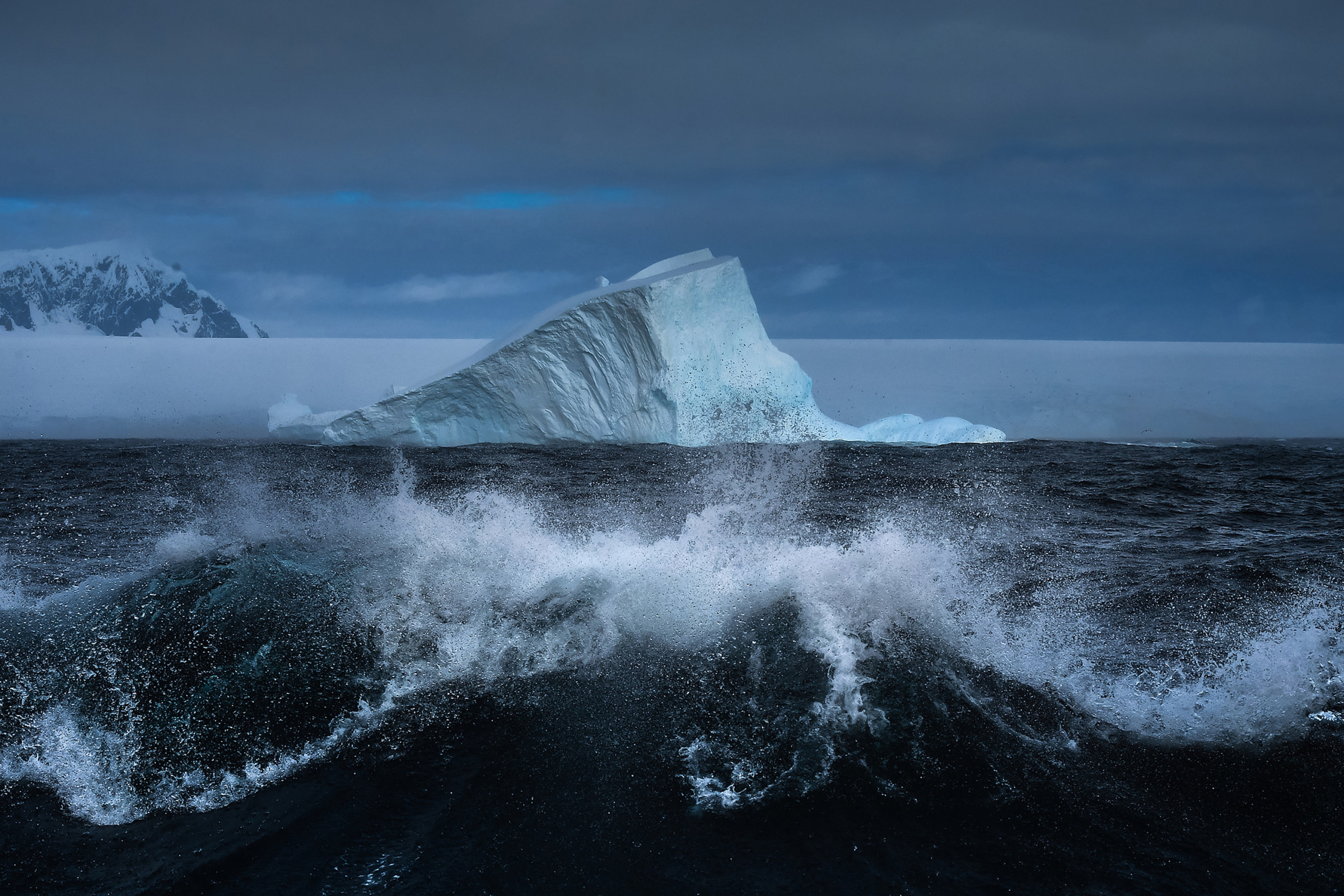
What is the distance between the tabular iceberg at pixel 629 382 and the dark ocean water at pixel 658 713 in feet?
41.9

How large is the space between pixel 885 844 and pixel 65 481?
62.8ft

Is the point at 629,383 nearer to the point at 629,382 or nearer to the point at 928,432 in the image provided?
the point at 629,382

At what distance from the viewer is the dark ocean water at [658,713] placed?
161 inches

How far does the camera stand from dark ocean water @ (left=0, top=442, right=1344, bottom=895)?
4.10m

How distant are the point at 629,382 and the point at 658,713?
58.7ft

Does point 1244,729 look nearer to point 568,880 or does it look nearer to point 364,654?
point 568,880

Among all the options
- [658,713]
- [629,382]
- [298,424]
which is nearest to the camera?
[658,713]

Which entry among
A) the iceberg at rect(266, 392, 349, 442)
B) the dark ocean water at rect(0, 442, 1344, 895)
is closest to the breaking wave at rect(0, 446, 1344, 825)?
the dark ocean water at rect(0, 442, 1344, 895)

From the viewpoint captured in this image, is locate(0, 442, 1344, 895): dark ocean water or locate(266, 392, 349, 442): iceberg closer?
locate(0, 442, 1344, 895): dark ocean water

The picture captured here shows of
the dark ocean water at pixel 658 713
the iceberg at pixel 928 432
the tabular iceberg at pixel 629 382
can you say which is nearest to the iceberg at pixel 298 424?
the tabular iceberg at pixel 629 382

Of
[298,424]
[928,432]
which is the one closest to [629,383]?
[928,432]

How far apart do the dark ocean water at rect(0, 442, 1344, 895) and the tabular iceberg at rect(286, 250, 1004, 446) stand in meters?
12.8

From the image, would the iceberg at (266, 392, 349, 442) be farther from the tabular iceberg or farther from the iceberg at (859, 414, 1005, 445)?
the iceberg at (859, 414, 1005, 445)

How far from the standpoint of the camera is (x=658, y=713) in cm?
539
